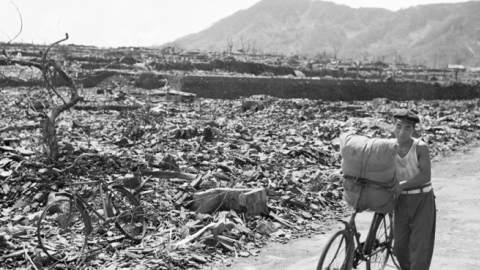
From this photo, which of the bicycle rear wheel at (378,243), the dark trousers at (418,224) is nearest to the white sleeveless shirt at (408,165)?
the dark trousers at (418,224)

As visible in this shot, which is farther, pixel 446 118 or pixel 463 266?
pixel 446 118

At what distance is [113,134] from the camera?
1147cm

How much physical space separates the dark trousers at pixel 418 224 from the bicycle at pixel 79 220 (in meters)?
2.65

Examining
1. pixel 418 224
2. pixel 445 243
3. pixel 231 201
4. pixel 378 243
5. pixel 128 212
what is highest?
pixel 418 224

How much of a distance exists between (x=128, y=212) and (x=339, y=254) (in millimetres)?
2467

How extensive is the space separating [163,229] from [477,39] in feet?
546

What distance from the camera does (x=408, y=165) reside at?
10.9 feet

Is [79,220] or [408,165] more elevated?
[408,165]

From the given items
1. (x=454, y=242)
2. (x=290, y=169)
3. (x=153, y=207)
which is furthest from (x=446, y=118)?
(x=153, y=207)

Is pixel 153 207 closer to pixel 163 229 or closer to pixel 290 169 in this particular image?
pixel 163 229

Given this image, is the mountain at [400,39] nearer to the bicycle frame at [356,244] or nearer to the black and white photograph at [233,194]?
the black and white photograph at [233,194]

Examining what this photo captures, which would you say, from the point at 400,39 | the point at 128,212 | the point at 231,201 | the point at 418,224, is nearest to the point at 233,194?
the point at 231,201

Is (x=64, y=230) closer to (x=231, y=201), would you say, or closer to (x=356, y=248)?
(x=231, y=201)

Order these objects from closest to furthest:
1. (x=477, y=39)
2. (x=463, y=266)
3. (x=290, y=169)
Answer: (x=463, y=266)
(x=290, y=169)
(x=477, y=39)
